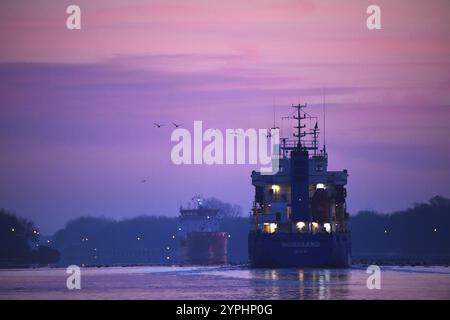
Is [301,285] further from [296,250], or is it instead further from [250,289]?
[296,250]

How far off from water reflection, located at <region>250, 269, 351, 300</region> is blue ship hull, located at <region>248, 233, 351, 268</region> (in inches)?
221

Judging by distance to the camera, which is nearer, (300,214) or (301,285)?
(301,285)

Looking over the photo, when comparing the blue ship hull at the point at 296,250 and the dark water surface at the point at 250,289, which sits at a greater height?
the blue ship hull at the point at 296,250

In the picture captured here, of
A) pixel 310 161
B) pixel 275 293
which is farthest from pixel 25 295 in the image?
pixel 310 161

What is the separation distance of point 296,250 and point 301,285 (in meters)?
35.6

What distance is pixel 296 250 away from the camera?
126m

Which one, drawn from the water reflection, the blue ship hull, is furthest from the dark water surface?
the blue ship hull

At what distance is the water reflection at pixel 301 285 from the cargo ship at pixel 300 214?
600 centimetres

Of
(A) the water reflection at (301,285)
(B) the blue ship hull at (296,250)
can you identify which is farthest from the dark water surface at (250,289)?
(B) the blue ship hull at (296,250)

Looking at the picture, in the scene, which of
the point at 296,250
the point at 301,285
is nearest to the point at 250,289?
the point at 301,285

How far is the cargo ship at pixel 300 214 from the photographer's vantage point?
126500mm

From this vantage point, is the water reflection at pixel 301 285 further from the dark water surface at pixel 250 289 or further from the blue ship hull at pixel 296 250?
the blue ship hull at pixel 296 250

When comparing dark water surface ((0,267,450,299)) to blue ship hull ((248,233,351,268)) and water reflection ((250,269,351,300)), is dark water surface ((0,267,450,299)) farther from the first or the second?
blue ship hull ((248,233,351,268))
